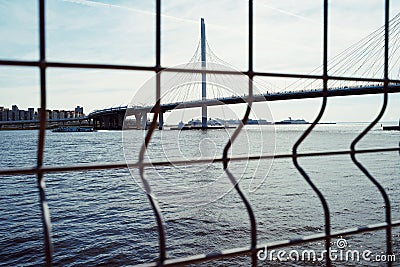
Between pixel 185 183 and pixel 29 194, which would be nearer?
pixel 29 194

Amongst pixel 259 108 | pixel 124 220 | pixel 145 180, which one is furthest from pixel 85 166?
pixel 124 220

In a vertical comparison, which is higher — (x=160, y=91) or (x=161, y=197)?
(x=160, y=91)

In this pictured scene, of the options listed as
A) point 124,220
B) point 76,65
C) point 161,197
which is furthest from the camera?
point 161,197

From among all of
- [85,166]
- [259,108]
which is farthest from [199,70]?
[85,166]

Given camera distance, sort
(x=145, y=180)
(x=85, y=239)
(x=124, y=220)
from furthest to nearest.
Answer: (x=124, y=220)
(x=85, y=239)
(x=145, y=180)

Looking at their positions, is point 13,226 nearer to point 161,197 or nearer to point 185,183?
point 161,197

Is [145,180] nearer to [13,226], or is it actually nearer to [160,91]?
[160,91]

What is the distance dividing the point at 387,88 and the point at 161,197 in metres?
11.9

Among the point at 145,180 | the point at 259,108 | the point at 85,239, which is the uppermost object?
the point at 259,108

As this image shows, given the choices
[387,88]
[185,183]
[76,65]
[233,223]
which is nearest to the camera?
[76,65]

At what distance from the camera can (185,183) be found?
1591 centimetres

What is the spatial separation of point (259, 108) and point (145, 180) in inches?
17.0

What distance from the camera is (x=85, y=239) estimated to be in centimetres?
897

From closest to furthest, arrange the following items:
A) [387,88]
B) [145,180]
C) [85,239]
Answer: [145,180]
[387,88]
[85,239]
